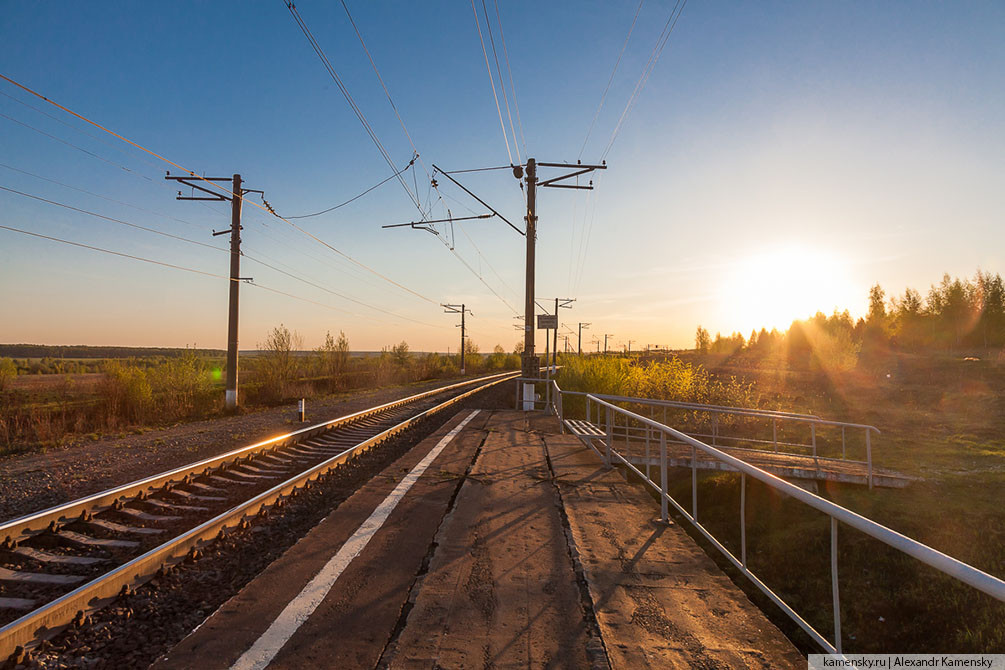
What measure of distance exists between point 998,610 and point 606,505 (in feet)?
19.1

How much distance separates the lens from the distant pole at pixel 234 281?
22328 millimetres

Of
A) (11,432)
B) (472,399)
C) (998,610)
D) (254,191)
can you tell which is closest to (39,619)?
(998,610)

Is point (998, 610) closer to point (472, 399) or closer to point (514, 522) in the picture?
point (514, 522)

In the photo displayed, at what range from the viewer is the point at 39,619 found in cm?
328

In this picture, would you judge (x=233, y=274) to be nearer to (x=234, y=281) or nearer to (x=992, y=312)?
(x=234, y=281)

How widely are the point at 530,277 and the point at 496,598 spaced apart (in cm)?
1589

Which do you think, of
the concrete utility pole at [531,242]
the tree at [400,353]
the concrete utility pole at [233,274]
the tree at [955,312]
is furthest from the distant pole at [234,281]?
the tree at [955,312]

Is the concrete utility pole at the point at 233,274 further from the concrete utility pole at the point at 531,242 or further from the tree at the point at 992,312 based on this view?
the tree at the point at 992,312

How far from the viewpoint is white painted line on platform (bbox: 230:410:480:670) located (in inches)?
118

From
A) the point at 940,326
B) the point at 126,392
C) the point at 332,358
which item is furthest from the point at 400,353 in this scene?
the point at 940,326

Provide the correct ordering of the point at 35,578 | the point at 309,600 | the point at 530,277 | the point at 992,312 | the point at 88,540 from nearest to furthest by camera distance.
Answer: the point at 309,600 < the point at 35,578 < the point at 88,540 < the point at 530,277 < the point at 992,312

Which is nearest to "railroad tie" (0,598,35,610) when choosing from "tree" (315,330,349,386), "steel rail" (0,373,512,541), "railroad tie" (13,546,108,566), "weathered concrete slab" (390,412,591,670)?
"railroad tie" (13,546,108,566)

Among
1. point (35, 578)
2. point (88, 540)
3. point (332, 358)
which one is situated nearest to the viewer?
point (35, 578)

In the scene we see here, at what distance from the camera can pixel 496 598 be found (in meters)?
3.81
